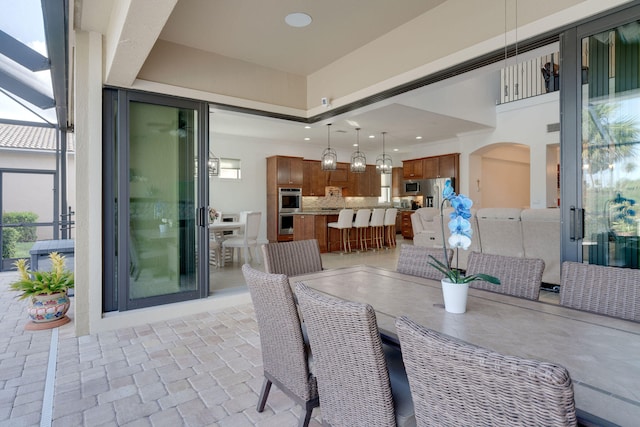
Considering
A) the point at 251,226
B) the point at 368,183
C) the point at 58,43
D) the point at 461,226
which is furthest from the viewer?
the point at 368,183

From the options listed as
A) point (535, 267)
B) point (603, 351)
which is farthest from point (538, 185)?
point (603, 351)

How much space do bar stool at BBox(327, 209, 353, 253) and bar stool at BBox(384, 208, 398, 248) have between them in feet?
3.48

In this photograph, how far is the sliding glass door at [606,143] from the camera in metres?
2.06

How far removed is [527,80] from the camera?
776 cm

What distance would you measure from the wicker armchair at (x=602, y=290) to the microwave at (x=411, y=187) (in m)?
8.39

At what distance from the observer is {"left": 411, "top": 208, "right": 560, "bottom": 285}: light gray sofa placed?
4.37 m

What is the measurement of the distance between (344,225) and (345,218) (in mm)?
162

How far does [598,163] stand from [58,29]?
13.4 feet

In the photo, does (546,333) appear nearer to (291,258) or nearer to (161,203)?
(291,258)

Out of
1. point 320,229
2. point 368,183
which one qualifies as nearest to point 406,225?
point 368,183

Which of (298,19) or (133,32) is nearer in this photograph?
(133,32)

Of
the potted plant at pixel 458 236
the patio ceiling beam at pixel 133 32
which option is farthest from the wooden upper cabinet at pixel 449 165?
the potted plant at pixel 458 236

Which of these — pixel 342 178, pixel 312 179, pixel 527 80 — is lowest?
pixel 312 179

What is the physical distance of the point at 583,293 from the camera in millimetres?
1690
